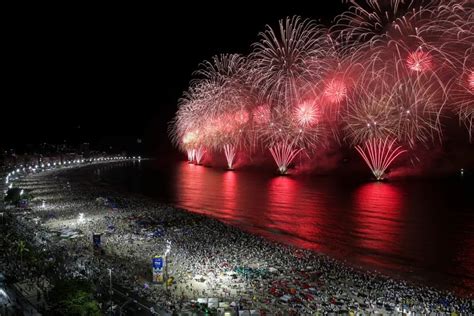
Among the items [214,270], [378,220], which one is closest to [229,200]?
[378,220]

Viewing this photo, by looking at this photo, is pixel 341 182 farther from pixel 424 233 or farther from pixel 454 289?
pixel 454 289

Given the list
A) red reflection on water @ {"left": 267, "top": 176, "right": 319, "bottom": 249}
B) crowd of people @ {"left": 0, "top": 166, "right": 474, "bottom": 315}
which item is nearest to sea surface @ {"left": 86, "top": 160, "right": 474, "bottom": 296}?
red reflection on water @ {"left": 267, "top": 176, "right": 319, "bottom": 249}

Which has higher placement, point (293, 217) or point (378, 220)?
point (378, 220)

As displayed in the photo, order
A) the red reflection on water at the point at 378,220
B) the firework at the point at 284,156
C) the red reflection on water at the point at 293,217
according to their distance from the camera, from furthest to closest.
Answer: the firework at the point at 284,156 < the red reflection on water at the point at 293,217 < the red reflection on water at the point at 378,220

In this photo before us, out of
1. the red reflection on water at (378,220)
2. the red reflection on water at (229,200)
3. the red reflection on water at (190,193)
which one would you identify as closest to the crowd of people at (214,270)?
the red reflection on water at (378,220)

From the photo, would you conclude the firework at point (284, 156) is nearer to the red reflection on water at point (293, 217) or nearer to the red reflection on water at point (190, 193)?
the red reflection on water at point (190, 193)

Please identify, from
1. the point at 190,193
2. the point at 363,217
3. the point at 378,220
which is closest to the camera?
the point at 378,220

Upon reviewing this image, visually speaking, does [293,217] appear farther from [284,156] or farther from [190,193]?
[284,156]
